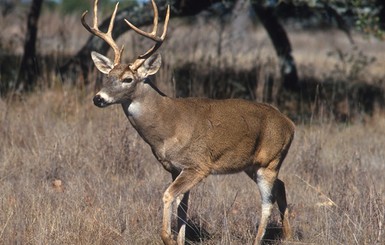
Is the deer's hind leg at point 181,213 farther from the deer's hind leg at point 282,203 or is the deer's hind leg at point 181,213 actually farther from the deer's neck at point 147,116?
the deer's hind leg at point 282,203

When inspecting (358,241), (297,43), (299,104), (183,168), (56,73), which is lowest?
(297,43)

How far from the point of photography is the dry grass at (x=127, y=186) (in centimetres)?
684

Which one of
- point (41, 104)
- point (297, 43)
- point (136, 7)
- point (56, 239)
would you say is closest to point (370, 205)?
point (56, 239)

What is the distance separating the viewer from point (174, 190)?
655cm

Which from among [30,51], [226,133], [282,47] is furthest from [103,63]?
[282,47]

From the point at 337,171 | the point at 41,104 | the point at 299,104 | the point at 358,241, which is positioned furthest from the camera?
the point at 299,104

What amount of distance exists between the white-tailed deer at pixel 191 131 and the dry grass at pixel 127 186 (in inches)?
16.6

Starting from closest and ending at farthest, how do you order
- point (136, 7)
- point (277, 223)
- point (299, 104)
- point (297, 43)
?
point (277, 223) < point (136, 7) < point (299, 104) < point (297, 43)

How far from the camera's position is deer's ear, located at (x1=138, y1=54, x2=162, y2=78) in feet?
22.6

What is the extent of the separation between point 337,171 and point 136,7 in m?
5.03

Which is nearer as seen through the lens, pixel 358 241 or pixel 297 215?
pixel 358 241

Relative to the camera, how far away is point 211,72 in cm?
1346

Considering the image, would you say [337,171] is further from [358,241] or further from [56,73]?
[56,73]

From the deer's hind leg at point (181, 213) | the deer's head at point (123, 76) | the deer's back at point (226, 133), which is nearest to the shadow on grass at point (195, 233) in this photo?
the deer's hind leg at point (181, 213)
